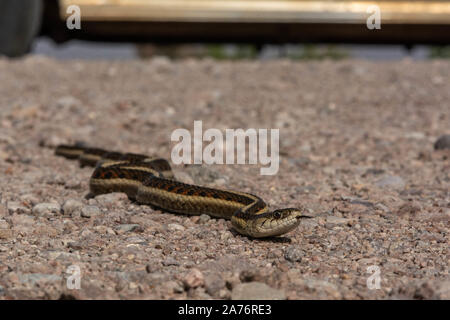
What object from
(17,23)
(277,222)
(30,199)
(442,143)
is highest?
(17,23)

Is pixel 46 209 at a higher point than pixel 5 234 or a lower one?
higher

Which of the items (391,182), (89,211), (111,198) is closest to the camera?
(89,211)

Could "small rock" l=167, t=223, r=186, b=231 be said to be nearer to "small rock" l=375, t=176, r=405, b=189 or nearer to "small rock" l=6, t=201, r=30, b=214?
"small rock" l=6, t=201, r=30, b=214

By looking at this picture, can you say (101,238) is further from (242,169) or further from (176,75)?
(176,75)

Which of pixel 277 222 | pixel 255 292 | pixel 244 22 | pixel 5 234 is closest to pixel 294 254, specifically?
pixel 277 222

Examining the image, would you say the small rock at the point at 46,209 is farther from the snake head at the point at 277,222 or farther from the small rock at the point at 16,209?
the snake head at the point at 277,222

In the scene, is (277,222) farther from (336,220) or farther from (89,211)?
(89,211)

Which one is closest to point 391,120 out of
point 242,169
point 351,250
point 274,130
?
point 274,130
